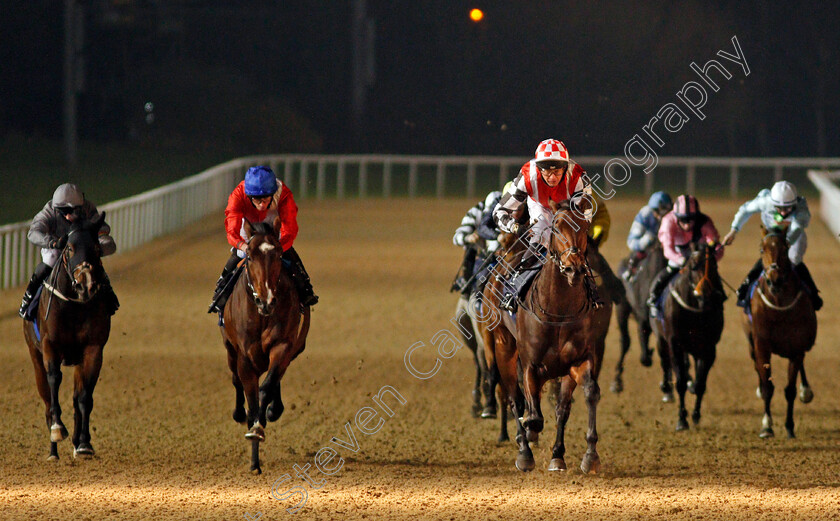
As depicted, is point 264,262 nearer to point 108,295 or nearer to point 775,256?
point 108,295

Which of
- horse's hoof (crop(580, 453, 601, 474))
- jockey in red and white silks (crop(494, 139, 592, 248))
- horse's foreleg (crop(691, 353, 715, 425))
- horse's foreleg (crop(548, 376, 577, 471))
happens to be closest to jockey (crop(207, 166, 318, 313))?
jockey in red and white silks (crop(494, 139, 592, 248))

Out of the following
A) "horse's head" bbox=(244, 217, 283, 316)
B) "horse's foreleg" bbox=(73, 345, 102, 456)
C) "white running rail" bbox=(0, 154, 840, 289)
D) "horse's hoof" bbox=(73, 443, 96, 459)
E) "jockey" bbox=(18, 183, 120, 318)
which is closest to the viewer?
"horse's head" bbox=(244, 217, 283, 316)

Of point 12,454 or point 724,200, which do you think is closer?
point 12,454

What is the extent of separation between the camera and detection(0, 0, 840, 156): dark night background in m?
38.3

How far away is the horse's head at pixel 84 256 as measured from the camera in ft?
26.2

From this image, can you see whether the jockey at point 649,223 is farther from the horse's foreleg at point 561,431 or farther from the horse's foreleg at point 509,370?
the horse's foreleg at point 561,431

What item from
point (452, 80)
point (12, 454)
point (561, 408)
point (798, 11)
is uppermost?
point (798, 11)

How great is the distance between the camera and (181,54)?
41344mm

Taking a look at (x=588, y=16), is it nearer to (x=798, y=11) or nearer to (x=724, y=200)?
(x=798, y=11)

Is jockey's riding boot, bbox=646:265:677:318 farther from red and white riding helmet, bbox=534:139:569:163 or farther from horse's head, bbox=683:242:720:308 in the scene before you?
red and white riding helmet, bbox=534:139:569:163

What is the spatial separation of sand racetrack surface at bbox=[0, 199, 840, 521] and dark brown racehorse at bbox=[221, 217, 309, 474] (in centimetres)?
53

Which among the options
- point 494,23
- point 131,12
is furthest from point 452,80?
point 131,12

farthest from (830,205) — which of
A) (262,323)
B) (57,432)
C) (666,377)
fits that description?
(57,432)

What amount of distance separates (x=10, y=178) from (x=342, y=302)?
1697cm
